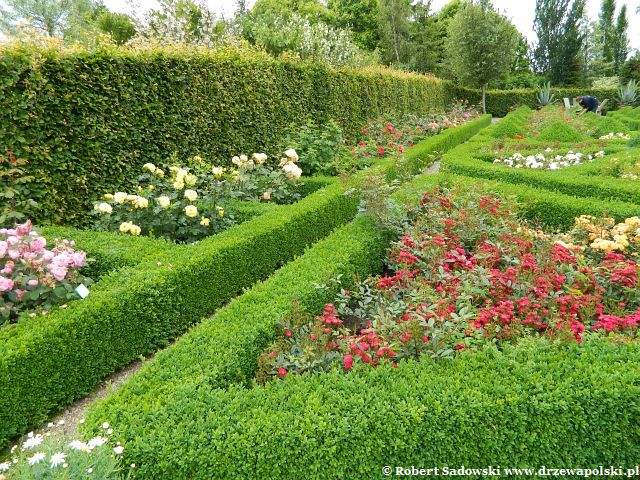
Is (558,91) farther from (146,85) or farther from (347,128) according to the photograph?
(146,85)

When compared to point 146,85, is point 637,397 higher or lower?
lower

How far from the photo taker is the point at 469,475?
7.60ft

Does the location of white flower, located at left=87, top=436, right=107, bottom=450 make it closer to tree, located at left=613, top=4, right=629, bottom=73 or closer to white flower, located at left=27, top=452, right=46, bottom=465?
white flower, located at left=27, top=452, right=46, bottom=465

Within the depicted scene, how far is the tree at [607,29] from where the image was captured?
4300 centimetres

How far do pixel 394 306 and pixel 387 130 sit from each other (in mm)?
10955

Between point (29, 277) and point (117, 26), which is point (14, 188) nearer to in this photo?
point (29, 277)

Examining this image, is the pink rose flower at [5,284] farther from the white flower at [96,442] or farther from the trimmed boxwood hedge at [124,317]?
the white flower at [96,442]

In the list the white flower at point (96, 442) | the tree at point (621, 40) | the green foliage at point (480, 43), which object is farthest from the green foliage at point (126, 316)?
the tree at point (621, 40)

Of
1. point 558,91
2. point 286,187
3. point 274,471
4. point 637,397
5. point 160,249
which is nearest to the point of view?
point 274,471

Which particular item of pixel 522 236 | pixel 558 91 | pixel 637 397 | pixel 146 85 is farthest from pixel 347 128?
pixel 558 91

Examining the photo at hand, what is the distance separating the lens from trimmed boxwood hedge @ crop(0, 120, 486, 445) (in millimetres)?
2965

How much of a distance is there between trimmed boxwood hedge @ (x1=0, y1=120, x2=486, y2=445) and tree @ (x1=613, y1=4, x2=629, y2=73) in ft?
163

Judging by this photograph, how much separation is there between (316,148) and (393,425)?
302 inches

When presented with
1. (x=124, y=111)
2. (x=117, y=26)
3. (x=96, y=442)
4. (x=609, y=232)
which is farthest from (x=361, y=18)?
(x=96, y=442)
